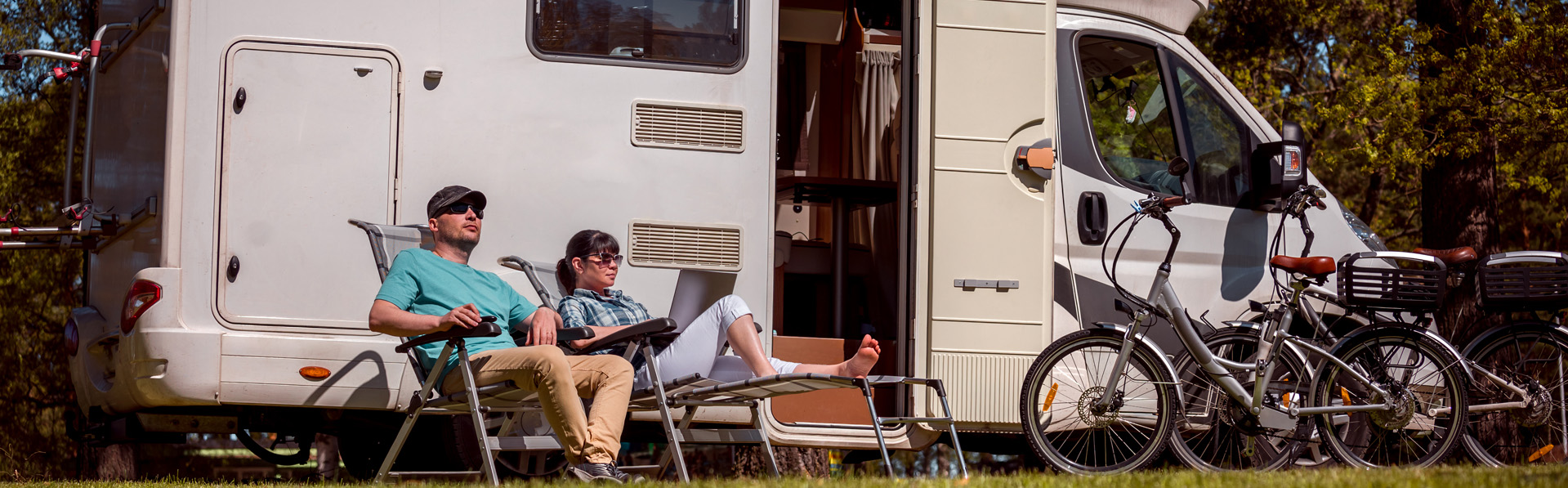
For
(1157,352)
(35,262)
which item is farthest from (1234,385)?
(35,262)

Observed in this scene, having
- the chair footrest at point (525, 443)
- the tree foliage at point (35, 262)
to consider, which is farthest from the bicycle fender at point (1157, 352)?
the tree foliage at point (35, 262)

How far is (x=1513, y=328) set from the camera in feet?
17.3

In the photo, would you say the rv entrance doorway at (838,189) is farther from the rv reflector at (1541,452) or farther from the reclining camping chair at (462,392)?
the rv reflector at (1541,452)

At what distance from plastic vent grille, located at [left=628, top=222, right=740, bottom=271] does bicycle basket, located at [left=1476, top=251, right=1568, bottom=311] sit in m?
2.88

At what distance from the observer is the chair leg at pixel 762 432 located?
186 inches

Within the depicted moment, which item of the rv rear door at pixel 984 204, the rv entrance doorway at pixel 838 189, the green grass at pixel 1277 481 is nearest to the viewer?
the green grass at pixel 1277 481

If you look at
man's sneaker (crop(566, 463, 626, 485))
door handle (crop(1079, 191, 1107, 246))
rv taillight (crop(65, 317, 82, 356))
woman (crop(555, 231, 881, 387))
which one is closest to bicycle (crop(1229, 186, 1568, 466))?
door handle (crop(1079, 191, 1107, 246))

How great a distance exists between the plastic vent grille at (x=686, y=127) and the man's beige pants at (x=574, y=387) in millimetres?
906

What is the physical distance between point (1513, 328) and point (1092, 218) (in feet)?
5.38

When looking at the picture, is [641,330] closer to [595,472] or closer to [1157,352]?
[595,472]

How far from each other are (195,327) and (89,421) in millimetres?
1179

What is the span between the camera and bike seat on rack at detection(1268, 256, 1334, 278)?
203 inches

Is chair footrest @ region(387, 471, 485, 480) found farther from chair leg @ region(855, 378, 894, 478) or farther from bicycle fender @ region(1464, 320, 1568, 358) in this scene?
bicycle fender @ region(1464, 320, 1568, 358)

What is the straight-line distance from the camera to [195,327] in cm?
449
